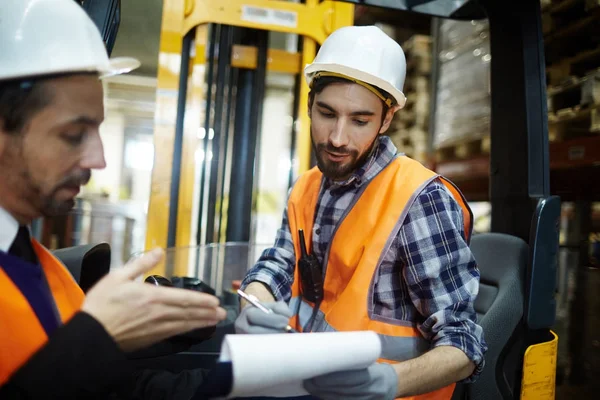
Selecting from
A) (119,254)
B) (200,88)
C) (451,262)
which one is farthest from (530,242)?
(119,254)

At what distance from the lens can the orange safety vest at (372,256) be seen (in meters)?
1.58

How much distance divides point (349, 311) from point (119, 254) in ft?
21.8

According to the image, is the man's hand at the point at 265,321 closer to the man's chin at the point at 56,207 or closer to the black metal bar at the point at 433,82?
the man's chin at the point at 56,207

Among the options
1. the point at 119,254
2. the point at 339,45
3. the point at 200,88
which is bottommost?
the point at 119,254

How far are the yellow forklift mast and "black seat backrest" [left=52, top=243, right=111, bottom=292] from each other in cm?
55

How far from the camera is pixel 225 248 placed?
9.48 ft

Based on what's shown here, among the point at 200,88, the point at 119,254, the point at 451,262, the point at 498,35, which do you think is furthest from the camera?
the point at 119,254

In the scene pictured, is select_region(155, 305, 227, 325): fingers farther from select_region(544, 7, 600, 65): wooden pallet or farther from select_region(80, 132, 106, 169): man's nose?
select_region(544, 7, 600, 65): wooden pallet

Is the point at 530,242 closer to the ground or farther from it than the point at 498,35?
closer to the ground

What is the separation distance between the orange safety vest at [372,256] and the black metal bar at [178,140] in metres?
1.31

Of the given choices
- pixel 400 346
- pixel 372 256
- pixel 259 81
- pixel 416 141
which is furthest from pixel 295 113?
pixel 416 141

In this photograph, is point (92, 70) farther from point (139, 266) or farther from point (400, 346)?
point (400, 346)

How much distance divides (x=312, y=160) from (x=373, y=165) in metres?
1.39

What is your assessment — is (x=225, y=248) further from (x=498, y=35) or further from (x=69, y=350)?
(x=69, y=350)
